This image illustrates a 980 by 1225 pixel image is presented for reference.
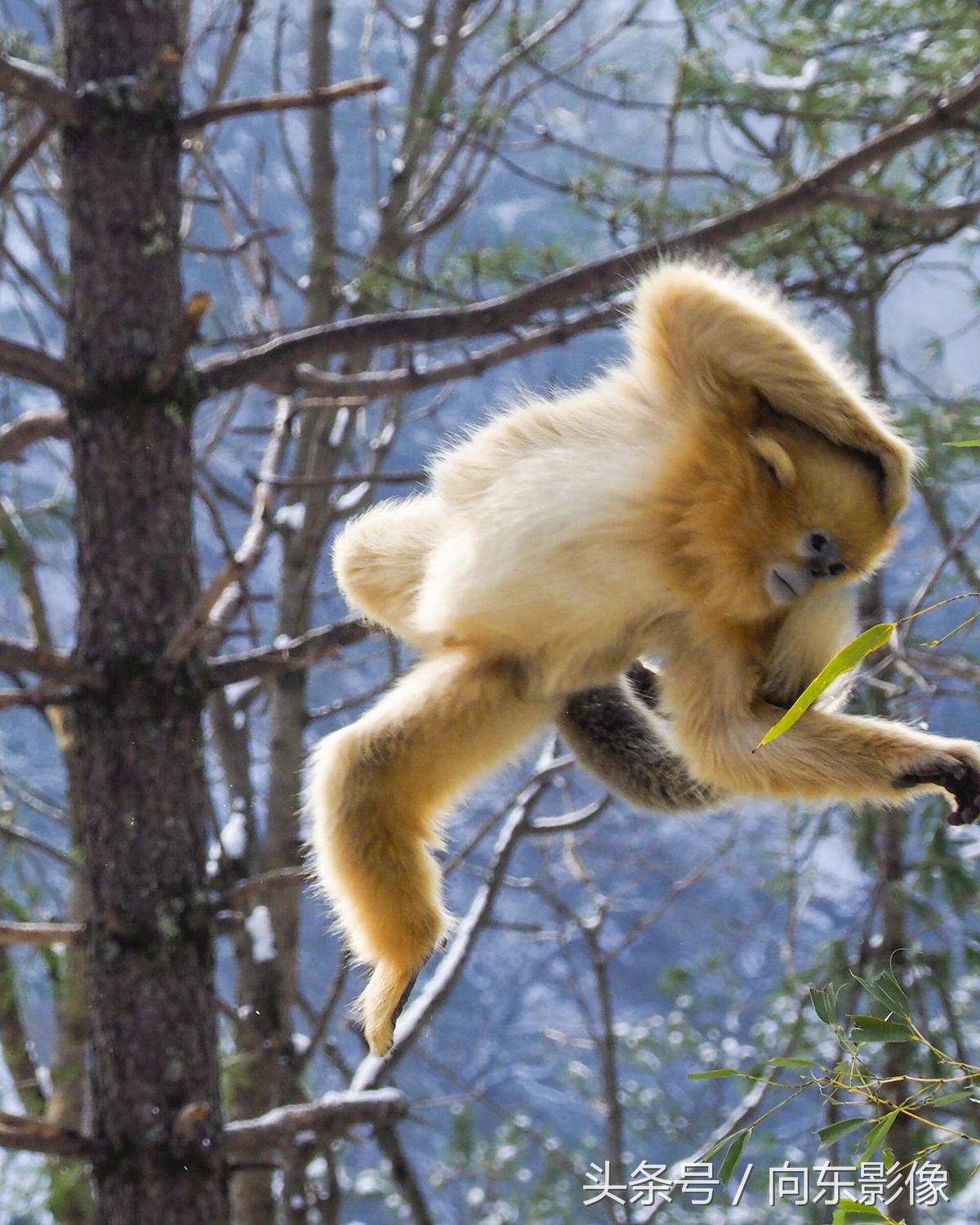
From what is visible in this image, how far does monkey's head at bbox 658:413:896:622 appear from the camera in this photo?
1.47 meters

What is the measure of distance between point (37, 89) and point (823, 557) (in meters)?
1.59

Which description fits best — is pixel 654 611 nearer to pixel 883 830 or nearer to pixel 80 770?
pixel 80 770

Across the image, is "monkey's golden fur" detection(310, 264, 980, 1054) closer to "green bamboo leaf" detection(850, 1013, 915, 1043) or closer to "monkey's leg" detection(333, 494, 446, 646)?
"monkey's leg" detection(333, 494, 446, 646)

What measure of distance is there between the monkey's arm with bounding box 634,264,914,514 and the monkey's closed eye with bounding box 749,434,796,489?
44mm

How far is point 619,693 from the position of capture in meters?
1.94

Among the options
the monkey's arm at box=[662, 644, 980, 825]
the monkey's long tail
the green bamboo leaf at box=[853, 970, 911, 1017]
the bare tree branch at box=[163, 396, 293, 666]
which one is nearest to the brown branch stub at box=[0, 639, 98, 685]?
the bare tree branch at box=[163, 396, 293, 666]

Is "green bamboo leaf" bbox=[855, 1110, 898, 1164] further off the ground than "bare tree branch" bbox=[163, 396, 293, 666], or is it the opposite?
"bare tree branch" bbox=[163, 396, 293, 666]

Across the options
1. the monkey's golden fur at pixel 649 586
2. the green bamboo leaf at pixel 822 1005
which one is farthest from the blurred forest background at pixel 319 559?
the monkey's golden fur at pixel 649 586

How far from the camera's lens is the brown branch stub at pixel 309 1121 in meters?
2.30

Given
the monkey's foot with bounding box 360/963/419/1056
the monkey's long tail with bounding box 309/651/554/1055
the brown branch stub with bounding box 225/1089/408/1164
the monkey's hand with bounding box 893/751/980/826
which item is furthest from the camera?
the brown branch stub with bounding box 225/1089/408/1164

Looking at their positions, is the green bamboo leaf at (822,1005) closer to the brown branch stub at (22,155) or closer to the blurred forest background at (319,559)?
the blurred forest background at (319,559)

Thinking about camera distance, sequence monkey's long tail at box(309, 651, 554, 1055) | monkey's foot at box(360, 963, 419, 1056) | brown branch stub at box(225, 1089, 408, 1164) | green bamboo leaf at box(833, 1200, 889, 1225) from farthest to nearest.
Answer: brown branch stub at box(225, 1089, 408, 1164), monkey's long tail at box(309, 651, 554, 1055), monkey's foot at box(360, 963, 419, 1056), green bamboo leaf at box(833, 1200, 889, 1225)

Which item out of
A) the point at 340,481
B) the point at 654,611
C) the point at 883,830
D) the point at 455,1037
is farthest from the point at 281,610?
the point at 455,1037

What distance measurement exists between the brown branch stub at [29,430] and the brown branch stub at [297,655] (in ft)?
1.70
